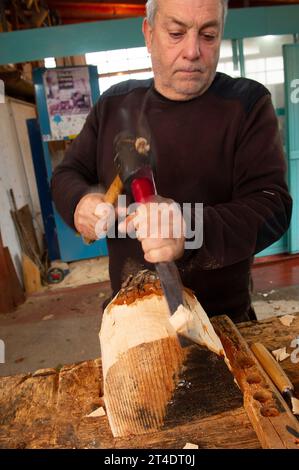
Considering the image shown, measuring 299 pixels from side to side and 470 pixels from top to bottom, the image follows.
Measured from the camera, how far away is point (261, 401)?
0.87 m

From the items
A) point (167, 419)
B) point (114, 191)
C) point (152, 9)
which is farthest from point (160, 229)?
point (152, 9)

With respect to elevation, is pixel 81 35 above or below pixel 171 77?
above

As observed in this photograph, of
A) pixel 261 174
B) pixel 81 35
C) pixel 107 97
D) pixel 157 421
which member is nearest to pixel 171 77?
pixel 107 97

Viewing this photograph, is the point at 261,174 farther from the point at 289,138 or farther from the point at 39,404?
the point at 289,138

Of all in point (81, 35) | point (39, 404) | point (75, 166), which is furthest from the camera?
point (81, 35)

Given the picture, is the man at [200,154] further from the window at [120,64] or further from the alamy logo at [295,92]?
the window at [120,64]

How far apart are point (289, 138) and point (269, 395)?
3747 mm

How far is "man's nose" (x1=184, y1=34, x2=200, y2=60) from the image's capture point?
1.17 metres

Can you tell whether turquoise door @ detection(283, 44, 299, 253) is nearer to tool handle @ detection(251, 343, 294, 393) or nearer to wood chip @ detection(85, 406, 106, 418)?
tool handle @ detection(251, 343, 294, 393)

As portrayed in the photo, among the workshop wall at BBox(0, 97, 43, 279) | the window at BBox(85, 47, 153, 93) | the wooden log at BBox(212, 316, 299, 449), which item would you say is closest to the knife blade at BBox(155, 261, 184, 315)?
the wooden log at BBox(212, 316, 299, 449)

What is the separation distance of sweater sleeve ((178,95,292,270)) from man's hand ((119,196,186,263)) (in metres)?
0.12

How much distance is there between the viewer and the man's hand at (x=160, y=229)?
33.5 inches

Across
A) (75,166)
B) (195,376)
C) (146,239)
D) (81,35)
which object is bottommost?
(195,376)

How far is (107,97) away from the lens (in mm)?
1514
